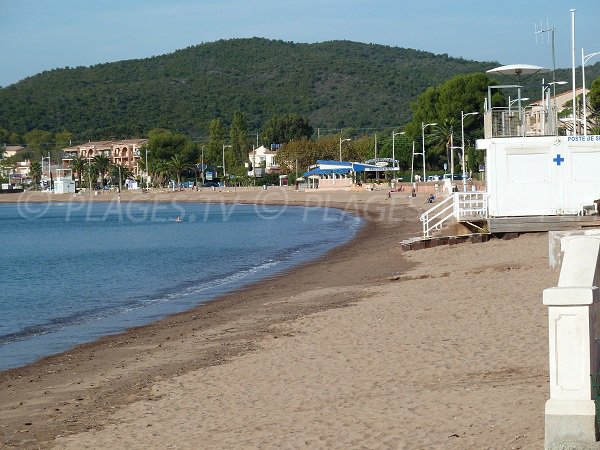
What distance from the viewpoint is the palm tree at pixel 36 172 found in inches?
7636

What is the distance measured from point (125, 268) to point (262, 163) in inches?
4927

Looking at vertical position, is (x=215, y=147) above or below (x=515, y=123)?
above

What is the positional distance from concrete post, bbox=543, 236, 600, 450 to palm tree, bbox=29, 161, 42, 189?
194988 mm

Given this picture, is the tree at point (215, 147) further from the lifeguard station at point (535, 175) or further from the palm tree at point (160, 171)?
the lifeguard station at point (535, 175)

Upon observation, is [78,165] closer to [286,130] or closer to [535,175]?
[286,130]

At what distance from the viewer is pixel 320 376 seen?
1077cm

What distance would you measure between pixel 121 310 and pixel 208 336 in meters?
7.92

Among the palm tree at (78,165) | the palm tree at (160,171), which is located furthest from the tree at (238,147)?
the palm tree at (78,165)

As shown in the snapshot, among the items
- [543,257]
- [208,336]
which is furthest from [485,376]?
[543,257]

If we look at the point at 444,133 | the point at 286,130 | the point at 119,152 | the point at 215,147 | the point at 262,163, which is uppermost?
the point at 286,130

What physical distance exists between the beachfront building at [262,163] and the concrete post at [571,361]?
5415 inches

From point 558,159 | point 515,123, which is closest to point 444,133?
point 515,123

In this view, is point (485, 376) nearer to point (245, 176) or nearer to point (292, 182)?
point (292, 182)

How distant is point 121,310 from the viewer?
22984mm
